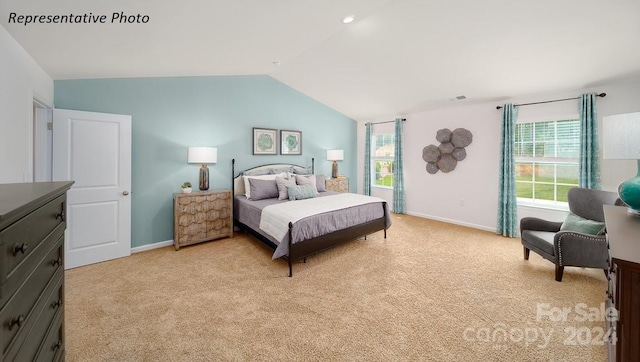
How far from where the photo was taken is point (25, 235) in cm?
87

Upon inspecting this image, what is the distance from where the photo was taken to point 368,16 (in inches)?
117

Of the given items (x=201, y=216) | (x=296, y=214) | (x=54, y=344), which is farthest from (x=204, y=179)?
(x=54, y=344)

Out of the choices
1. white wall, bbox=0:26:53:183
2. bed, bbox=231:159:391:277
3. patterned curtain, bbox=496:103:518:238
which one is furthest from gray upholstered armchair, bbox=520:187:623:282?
white wall, bbox=0:26:53:183

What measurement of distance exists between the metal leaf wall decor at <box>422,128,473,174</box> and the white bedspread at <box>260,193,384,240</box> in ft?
7.29

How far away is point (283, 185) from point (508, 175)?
388cm

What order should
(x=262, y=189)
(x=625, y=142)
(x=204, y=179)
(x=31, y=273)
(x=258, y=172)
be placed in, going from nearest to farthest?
(x=31, y=273) < (x=625, y=142) < (x=204, y=179) < (x=262, y=189) < (x=258, y=172)

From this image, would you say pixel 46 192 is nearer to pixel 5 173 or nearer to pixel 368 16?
pixel 5 173

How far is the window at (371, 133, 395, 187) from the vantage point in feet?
21.1

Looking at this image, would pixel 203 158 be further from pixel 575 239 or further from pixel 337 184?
pixel 575 239

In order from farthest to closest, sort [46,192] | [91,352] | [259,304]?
[259,304] < [91,352] < [46,192]

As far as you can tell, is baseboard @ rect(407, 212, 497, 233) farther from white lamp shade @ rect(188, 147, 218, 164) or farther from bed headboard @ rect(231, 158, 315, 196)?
white lamp shade @ rect(188, 147, 218, 164)

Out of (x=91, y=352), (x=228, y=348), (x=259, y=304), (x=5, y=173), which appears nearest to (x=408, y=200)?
(x=259, y=304)

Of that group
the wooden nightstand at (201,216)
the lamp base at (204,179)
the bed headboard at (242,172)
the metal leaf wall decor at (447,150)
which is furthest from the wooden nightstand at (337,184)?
the lamp base at (204,179)

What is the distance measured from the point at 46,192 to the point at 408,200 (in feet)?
19.5
